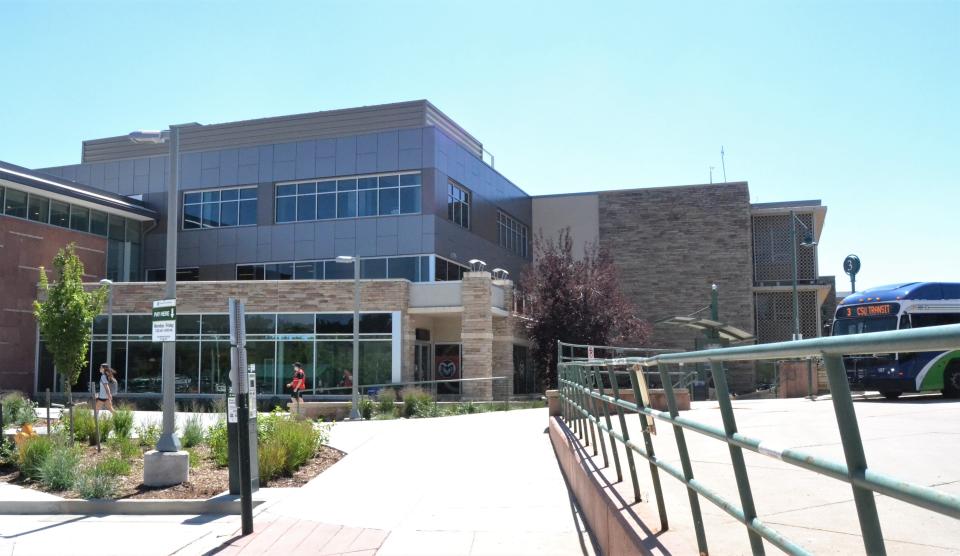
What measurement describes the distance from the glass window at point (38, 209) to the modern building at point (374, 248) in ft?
10.1

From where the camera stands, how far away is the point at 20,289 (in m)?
36.2

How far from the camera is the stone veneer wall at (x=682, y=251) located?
148 feet

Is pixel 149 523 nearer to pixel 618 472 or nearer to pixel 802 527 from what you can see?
pixel 618 472

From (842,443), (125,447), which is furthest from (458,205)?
(842,443)

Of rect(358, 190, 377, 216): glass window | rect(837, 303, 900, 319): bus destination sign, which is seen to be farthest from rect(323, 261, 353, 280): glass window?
rect(837, 303, 900, 319): bus destination sign

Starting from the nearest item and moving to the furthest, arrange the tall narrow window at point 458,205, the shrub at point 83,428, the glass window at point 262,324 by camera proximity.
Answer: the shrub at point 83,428 → the glass window at point 262,324 → the tall narrow window at point 458,205

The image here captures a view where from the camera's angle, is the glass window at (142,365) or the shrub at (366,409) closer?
the shrub at (366,409)

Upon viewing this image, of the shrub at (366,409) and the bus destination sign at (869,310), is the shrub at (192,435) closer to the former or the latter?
the shrub at (366,409)

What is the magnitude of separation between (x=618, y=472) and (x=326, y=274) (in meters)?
33.6

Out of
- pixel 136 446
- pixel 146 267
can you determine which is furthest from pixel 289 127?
pixel 136 446

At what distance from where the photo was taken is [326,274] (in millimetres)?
39438

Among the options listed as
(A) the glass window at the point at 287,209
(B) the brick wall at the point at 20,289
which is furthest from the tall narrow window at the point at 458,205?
(B) the brick wall at the point at 20,289

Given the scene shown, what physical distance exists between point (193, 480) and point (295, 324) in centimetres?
2264

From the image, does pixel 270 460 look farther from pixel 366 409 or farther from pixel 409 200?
pixel 409 200
